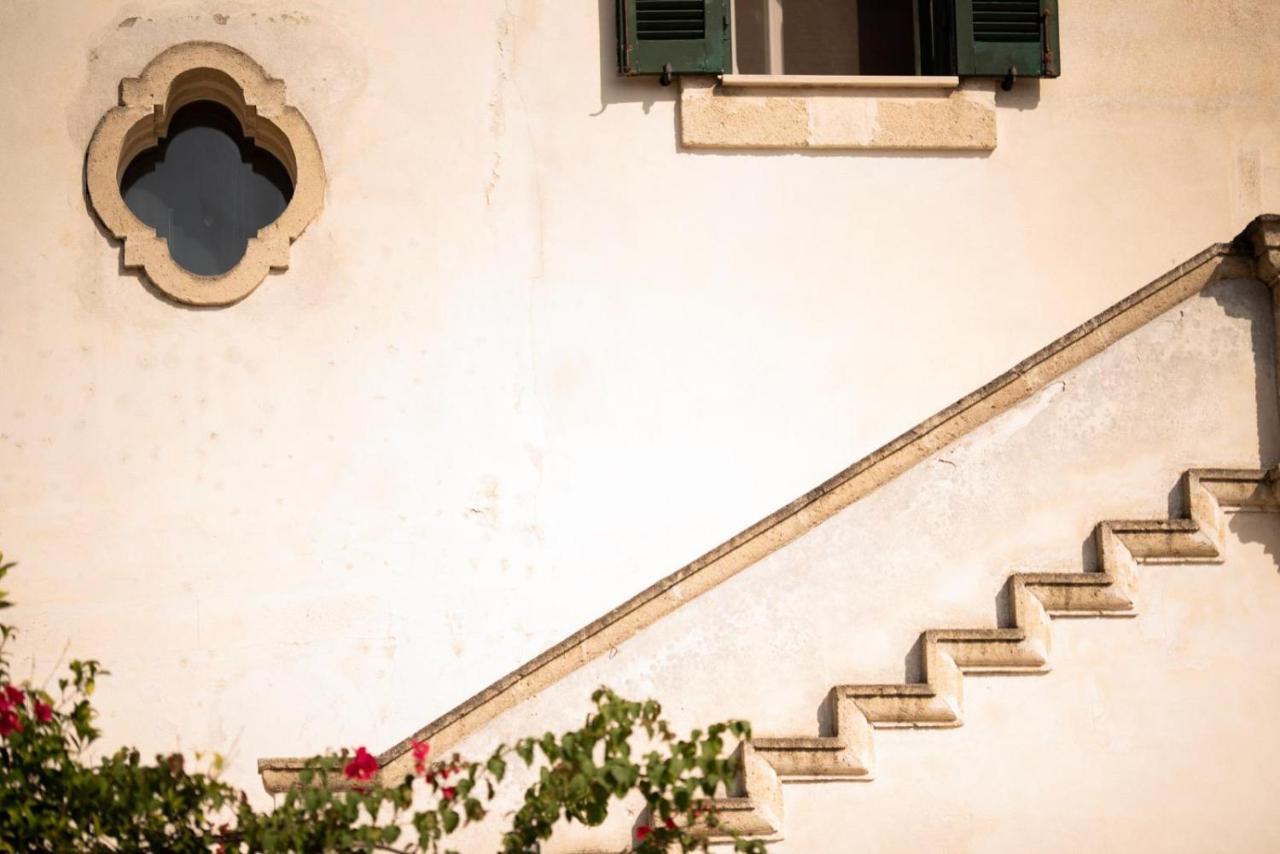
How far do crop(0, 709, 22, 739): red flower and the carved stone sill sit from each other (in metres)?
4.86

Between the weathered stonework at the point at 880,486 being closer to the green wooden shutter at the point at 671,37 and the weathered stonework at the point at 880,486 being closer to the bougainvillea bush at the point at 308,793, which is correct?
the bougainvillea bush at the point at 308,793

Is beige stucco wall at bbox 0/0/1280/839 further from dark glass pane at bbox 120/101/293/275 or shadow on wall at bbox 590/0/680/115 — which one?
dark glass pane at bbox 120/101/293/275

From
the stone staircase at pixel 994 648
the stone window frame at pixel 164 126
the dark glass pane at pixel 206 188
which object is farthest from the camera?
the dark glass pane at pixel 206 188

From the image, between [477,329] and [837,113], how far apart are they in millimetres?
2034

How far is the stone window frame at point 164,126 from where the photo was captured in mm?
9820

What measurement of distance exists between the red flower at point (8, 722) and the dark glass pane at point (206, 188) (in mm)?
4072

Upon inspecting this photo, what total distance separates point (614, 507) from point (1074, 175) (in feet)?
9.16

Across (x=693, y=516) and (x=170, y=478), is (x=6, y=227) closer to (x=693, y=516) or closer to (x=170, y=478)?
(x=170, y=478)

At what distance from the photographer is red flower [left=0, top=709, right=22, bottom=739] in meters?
6.32

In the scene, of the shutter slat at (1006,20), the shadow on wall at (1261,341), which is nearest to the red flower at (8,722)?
the shadow on wall at (1261,341)

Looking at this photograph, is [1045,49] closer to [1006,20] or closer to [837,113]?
[1006,20]

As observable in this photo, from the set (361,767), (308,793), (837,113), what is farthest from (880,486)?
(837,113)

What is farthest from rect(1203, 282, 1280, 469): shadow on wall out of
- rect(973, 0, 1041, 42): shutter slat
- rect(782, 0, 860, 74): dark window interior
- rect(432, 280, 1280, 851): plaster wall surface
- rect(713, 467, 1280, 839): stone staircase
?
rect(782, 0, 860, 74): dark window interior

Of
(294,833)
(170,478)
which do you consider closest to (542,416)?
(170,478)
